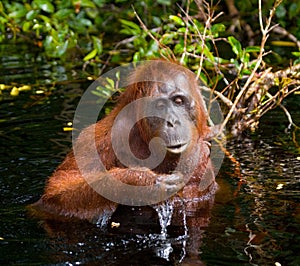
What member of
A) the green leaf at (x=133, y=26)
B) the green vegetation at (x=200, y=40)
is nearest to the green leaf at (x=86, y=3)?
the green vegetation at (x=200, y=40)

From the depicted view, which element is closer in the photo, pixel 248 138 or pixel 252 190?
pixel 252 190

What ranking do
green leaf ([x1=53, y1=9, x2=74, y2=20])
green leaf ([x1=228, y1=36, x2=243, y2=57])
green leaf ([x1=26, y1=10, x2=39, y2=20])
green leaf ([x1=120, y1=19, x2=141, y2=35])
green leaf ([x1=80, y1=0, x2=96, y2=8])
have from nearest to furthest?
green leaf ([x1=228, y1=36, x2=243, y2=57]), green leaf ([x1=120, y1=19, x2=141, y2=35]), green leaf ([x1=26, y1=10, x2=39, y2=20]), green leaf ([x1=53, y1=9, x2=74, y2=20]), green leaf ([x1=80, y1=0, x2=96, y2=8])

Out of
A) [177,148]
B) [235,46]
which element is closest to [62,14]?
[235,46]

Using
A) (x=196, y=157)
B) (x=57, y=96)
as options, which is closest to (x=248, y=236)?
(x=196, y=157)

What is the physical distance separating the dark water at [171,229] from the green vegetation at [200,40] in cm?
43

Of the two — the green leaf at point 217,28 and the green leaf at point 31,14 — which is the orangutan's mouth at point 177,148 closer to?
the green leaf at point 217,28

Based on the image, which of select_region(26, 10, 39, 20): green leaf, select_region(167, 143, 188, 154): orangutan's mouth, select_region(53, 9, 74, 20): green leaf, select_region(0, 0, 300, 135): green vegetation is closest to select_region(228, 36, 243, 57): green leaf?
select_region(0, 0, 300, 135): green vegetation

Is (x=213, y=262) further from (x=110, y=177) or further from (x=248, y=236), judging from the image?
(x=110, y=177)

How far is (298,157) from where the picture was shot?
6500mm

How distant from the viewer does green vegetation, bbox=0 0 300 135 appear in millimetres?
7039

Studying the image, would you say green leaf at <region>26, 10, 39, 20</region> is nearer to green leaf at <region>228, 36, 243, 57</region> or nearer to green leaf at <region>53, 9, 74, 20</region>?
green leaf at <region>53, 9, 74, 20</region>

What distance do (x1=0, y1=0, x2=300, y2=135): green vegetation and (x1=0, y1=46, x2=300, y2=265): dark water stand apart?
0.43 meters

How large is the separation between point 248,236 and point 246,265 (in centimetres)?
47

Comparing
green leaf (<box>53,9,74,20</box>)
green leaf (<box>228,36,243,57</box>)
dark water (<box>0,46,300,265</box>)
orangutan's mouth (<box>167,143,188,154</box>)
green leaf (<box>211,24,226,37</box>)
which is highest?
green leaf (<box>211,24,226,37</box>)
